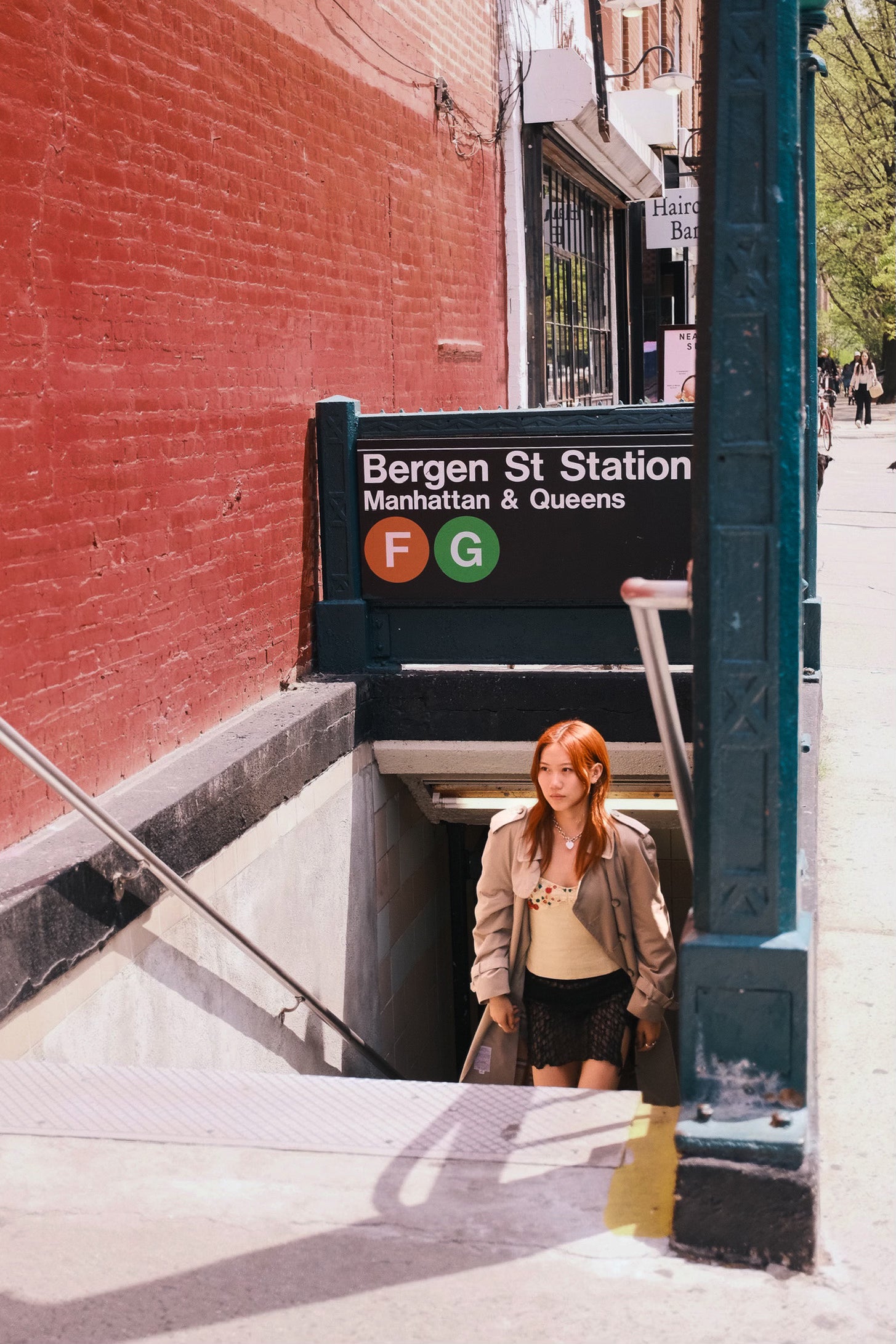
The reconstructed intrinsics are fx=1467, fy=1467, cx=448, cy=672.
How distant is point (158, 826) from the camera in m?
5.46

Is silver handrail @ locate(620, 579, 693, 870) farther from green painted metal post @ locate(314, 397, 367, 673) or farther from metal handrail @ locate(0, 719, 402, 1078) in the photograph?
green painted metal post @ locate(314, 397, 367, 673)

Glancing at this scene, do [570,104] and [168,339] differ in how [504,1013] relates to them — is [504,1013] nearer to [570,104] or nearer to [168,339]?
[168,339]

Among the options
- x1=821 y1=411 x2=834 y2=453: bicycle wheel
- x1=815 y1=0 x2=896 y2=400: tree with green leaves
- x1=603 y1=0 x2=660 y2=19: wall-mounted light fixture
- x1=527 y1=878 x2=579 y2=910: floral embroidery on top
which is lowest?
x1=527 y1=878 x2=579 y2=910: floral embroidery on top

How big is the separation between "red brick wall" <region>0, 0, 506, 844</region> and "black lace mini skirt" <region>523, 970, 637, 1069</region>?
6.32ft

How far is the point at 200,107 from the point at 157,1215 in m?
4.96

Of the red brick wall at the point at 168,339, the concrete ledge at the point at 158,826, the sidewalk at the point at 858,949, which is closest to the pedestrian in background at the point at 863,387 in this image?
the sidewalk at the point at 858,949

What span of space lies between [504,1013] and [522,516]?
3.05 meters

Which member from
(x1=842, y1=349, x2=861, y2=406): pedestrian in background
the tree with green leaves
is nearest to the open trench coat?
the tree with green leaves

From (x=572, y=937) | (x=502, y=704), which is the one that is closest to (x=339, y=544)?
(x=502, y=704)

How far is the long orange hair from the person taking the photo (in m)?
5.14

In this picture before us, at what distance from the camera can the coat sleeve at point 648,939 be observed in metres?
5.17

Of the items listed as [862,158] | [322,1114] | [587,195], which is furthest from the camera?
[862,158]

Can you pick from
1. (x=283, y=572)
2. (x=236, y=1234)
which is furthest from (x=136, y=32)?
(x=236, y=1234)

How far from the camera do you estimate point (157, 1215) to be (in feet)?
10.9
